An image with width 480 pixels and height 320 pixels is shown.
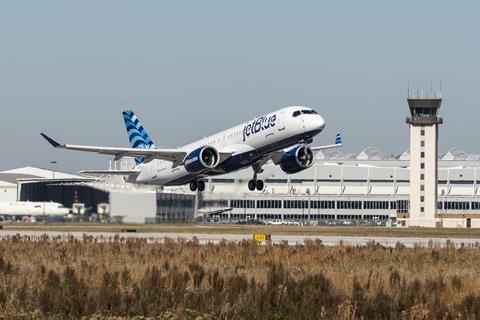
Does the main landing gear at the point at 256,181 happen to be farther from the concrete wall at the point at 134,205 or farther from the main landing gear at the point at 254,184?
the concrete wall at the point at 134,205

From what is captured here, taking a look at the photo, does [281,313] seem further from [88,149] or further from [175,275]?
[88,149]

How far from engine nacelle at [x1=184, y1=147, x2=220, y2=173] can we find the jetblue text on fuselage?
2.85 m

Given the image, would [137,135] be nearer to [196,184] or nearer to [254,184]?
[196,184]

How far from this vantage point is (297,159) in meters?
70.5

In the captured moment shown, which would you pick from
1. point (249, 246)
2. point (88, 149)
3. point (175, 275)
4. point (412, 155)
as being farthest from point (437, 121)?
point (175, 275)

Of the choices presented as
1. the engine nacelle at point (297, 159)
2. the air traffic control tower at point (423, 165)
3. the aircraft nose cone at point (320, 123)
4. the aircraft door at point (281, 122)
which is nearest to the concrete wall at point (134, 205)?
the engine nacelle at point (297, 159)

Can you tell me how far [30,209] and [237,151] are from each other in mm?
63715

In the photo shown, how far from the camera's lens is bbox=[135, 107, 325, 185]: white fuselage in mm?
64688

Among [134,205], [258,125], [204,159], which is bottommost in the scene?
[134,205]

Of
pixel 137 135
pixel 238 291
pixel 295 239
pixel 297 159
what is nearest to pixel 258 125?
pixel 297 159

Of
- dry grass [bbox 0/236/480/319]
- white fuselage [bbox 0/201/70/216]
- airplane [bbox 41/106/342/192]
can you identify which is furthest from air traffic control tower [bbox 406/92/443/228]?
dry grass [bbox 0/236/480/319]

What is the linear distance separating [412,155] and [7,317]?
448 ft

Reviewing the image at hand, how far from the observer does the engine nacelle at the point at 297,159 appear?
70438 millimetres

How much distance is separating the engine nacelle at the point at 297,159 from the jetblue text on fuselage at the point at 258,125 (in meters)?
4.13
